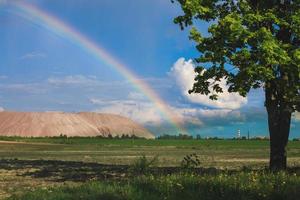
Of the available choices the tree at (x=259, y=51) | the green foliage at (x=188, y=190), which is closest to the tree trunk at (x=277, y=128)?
the tree at (x=259, y=51)

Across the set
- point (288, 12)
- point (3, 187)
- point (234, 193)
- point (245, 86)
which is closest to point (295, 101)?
point (245, 86)

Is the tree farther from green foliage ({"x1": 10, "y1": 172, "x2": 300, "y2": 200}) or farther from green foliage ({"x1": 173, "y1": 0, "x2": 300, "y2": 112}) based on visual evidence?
green foliage ({"x1": 10, "y1": 172, "x2": 300, "y2": 200})

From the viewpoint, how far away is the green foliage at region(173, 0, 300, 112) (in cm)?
2414

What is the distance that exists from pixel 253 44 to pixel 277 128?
498cm

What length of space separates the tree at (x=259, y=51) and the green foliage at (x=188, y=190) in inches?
246

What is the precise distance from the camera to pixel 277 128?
91.1 ft

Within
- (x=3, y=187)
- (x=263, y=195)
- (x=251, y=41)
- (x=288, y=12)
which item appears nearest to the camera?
(x=263, y=195)

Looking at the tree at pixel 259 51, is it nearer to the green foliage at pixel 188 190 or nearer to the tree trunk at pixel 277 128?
the tree trunk at pixel 277 128

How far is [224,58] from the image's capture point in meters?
25.9

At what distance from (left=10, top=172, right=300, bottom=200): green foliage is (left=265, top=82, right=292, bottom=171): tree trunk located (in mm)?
8003

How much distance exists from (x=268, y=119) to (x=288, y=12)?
4.88m

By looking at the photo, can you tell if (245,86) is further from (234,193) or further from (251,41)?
(234,193)

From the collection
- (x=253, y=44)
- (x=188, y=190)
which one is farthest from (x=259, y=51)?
(x=188, y=190)

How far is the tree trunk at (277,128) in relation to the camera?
89.1 feet
